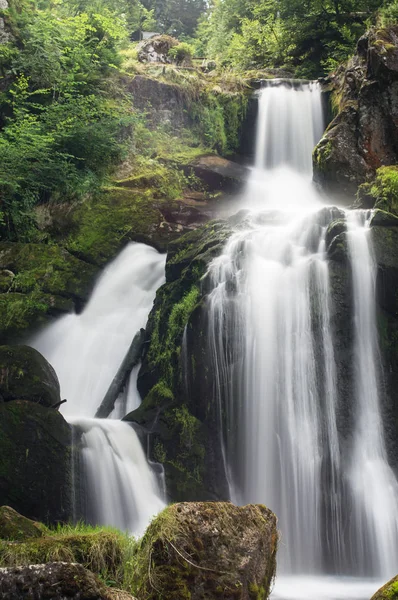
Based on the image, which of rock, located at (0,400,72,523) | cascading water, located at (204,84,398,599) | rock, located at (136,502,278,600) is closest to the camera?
rock, located at (136,502,278,600)

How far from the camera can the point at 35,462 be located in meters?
7.34

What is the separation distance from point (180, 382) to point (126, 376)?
165 cm

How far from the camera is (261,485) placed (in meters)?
8.55

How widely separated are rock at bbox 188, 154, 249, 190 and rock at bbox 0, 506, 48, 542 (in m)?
13.8

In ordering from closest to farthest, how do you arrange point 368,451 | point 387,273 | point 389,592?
1. point 389,592
2. point 368,451
3. point 387,273

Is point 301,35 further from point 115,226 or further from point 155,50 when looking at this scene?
point 115,226

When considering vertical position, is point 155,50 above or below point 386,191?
above

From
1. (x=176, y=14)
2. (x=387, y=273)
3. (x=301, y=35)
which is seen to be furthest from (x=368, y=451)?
(x=176, y=14)

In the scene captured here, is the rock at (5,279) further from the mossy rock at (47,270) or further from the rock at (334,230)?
the rock at (334,230)

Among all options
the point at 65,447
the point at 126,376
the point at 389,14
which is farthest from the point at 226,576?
the point at 389,14

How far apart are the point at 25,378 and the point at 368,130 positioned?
11673 millimetres

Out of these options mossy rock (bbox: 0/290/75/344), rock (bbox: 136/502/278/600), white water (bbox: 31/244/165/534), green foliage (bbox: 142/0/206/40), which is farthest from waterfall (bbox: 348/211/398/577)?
green foliage (bbox: 142/0/206/40)

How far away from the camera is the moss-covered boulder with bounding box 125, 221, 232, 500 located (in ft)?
29.0

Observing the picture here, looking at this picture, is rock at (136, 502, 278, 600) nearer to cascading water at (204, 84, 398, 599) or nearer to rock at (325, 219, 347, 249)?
cascading water at (204, 84, 398, 599)
